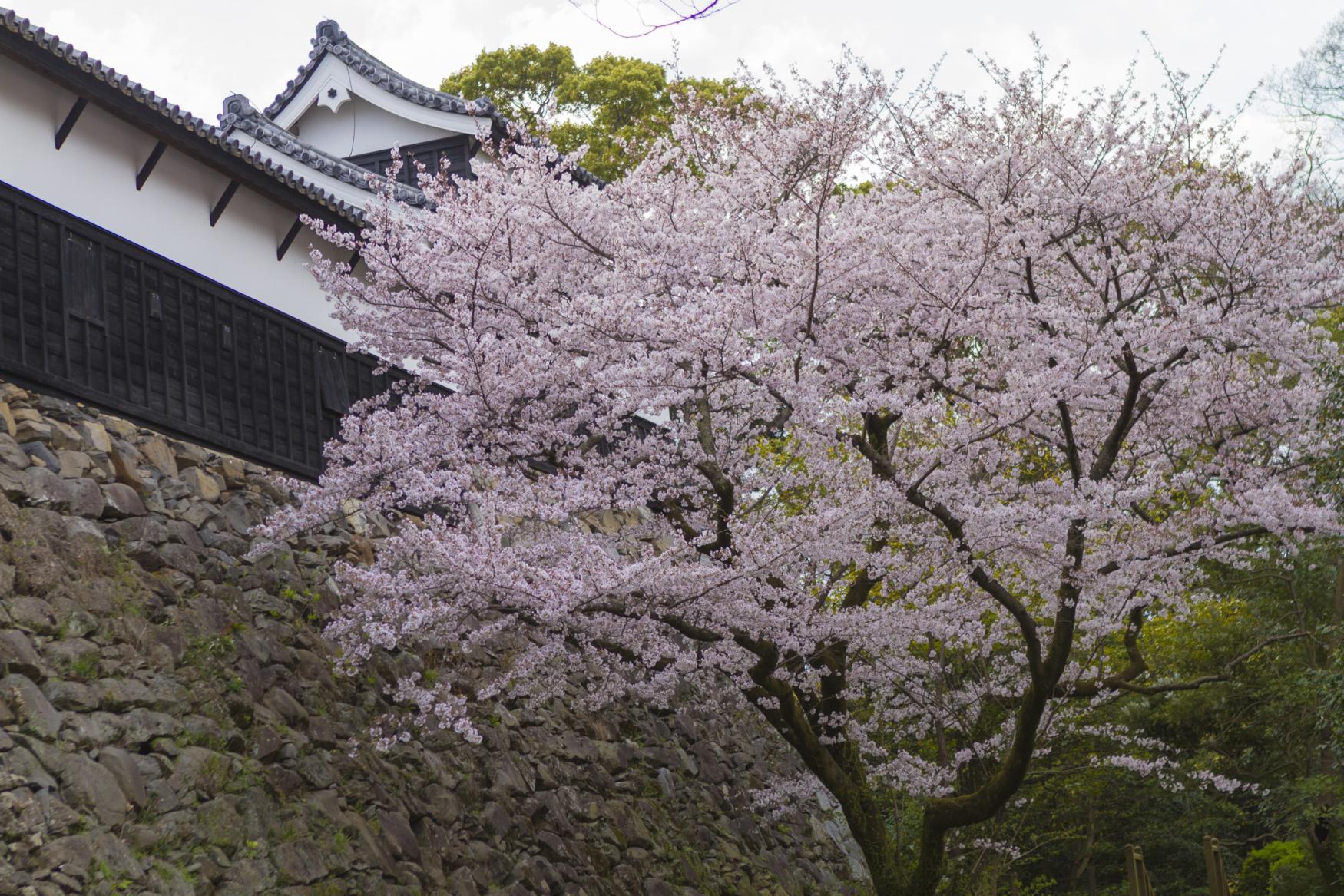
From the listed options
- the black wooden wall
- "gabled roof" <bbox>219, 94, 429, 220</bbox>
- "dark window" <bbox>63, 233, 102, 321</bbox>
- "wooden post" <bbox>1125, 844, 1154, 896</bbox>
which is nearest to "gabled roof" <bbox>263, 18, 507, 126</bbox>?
"gabled roof" <bbox>219, 94, 429, 220</bbox>

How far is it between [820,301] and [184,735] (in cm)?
524

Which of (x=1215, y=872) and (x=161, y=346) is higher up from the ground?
(x=161, y=346)

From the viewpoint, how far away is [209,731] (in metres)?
7.46

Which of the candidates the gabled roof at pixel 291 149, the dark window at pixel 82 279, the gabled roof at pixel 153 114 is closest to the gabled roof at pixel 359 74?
the gabled roof at pixel 291 149

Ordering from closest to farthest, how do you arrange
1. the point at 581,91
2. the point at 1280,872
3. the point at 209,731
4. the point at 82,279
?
the point at 209,731
the point at 82,279
the point at 1280,872
the point at 581,91

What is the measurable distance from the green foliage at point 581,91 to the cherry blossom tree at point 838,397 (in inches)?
439

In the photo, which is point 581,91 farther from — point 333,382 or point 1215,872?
point 1215,872

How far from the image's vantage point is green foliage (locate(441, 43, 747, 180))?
2152 cm

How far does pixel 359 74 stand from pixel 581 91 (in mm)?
6088

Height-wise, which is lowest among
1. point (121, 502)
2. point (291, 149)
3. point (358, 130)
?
point (121, 502)

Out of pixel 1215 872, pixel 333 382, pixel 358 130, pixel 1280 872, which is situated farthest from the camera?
pixel 358 130

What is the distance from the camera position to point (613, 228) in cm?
937

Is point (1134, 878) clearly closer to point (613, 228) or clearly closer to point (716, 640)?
point (716, 640)

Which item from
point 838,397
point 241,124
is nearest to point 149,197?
point 838,397
